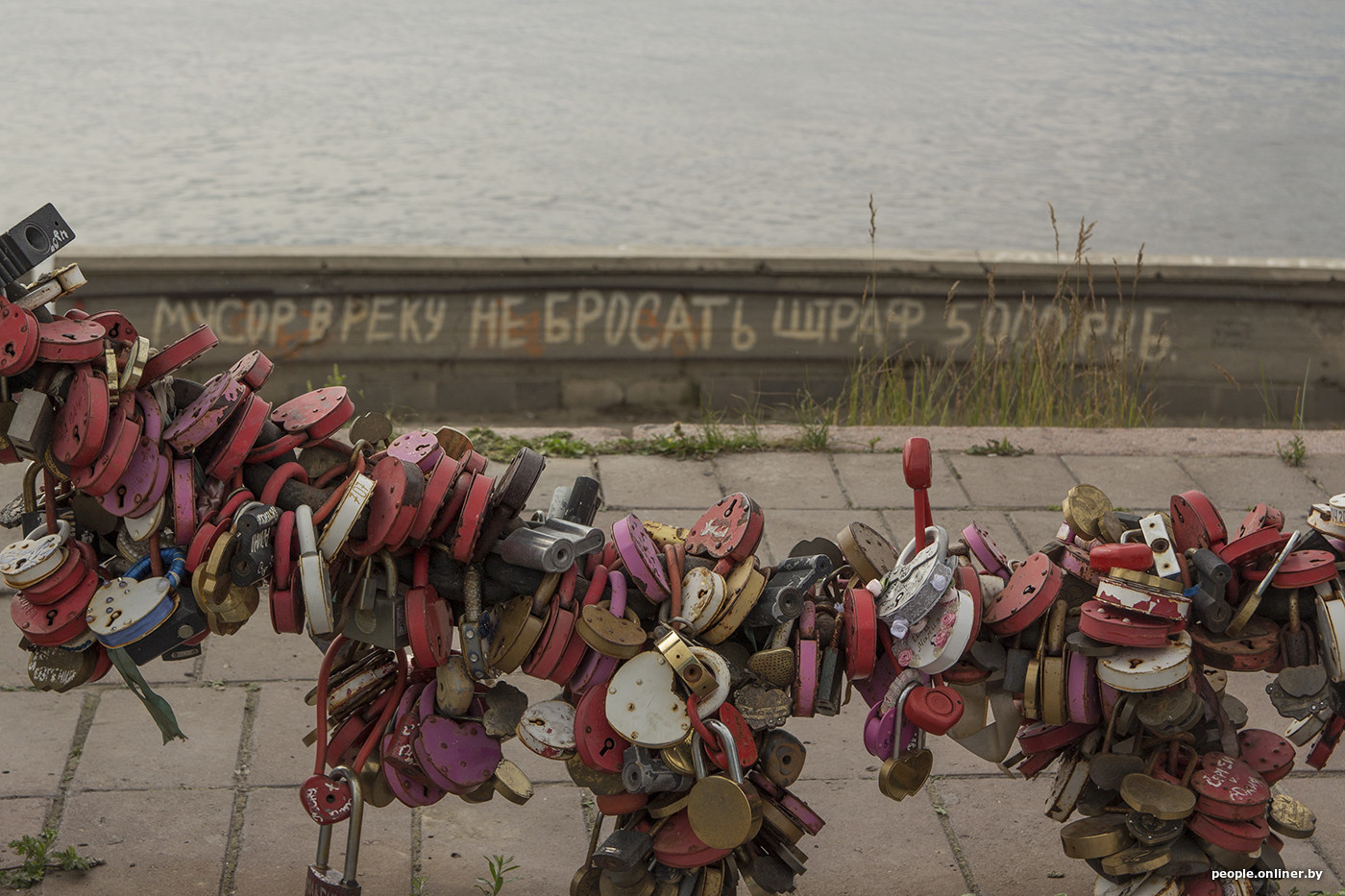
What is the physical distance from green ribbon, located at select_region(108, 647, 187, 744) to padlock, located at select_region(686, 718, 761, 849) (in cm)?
73

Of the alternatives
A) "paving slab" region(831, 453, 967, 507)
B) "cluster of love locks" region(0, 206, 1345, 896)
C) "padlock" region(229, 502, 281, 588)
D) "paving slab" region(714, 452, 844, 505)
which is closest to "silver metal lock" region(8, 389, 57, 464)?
"cluster of love locks" region(0, 206, 1345, 896)

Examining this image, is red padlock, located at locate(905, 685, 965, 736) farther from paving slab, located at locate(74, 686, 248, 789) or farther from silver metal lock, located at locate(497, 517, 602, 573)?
paving slab, located at locate(74, 686, 248, 789)

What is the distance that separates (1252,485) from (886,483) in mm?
1222

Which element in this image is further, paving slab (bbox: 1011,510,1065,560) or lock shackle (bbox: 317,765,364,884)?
paving slab (bbox: 1011,510,1065,560)

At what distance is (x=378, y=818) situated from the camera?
2453 mm

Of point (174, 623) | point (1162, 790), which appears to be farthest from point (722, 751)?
point (174, 623)

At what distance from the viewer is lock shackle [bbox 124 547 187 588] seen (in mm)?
1579

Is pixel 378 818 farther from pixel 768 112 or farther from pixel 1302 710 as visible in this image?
pixel 768 112

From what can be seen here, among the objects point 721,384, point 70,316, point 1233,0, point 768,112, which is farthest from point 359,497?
point 1233,0

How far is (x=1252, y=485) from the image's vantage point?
4.15 meters

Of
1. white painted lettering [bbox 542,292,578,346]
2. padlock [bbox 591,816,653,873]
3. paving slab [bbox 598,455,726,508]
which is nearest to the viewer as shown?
padlock [bbox 591,816,653,873]

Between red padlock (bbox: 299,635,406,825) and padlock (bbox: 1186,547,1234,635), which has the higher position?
padlock (bbox: 1186,547,1234,635)

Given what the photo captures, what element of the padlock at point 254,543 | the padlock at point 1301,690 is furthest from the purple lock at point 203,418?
the padlock at point 1301,690

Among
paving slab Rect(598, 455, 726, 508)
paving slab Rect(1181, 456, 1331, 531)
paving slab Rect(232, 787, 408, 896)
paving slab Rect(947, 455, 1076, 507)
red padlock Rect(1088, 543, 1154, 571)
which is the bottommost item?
paving slab Rect(1181, 456, 1331, 531)
